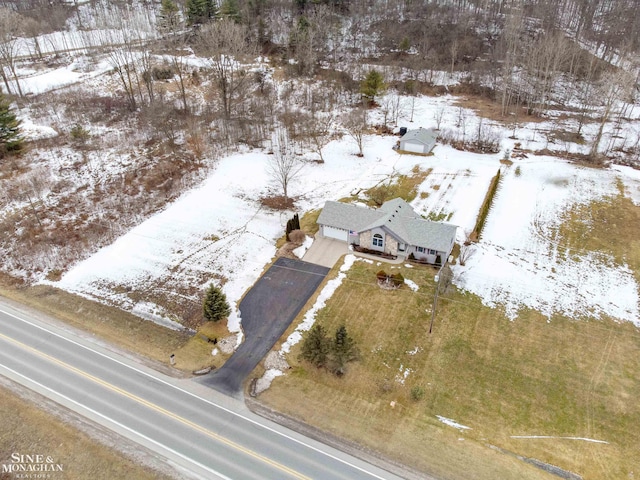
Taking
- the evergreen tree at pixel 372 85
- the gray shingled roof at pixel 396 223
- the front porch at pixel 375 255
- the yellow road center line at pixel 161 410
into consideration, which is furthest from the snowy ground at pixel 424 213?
the evergreen tree at pixel 372 85

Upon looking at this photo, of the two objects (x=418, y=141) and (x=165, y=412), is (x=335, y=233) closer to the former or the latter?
(x=165, y=412)

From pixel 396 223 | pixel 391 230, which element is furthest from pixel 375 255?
pixel 396 223

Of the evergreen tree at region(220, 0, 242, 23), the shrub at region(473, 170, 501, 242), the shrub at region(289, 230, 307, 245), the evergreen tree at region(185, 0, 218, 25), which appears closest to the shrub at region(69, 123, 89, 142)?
the shrub at region(289, 230, 307, 245)

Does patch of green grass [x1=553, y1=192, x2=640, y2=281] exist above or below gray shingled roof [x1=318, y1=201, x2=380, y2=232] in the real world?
below

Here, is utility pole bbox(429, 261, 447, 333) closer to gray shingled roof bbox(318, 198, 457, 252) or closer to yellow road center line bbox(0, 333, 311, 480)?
gray shingled roof bbox(318, 198, 457, 252)

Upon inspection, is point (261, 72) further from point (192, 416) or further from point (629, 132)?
point (192, 416)

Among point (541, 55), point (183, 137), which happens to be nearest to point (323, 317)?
point (183, 137)
